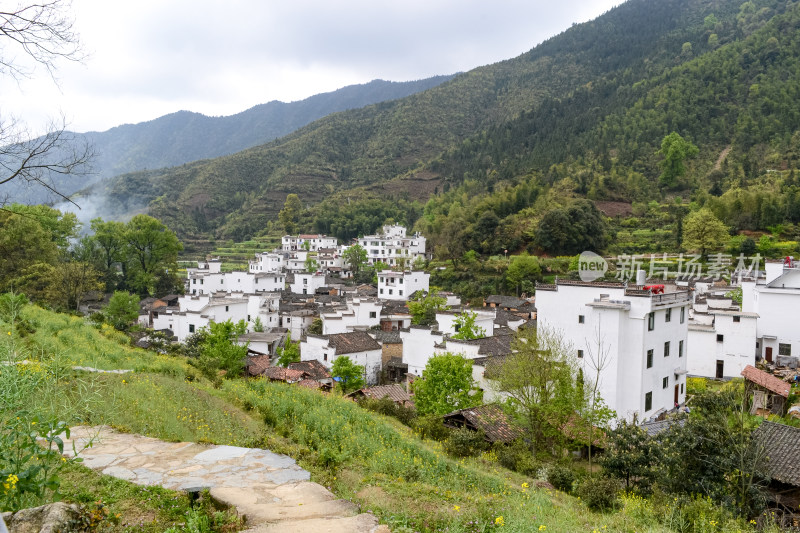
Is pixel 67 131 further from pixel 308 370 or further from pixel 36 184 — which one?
pixel 308 370

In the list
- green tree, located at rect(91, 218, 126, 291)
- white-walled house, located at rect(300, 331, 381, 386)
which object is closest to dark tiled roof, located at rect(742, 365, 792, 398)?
white-walled house, located at rect(300, 331, 381, 386)

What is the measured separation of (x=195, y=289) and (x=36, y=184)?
40621 mm

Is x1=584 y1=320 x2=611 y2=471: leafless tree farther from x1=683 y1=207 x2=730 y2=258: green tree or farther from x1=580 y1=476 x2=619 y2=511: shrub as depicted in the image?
x1=683 y1=207 x2=730 y2=258: green tree

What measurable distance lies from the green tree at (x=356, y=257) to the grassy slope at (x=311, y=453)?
46.4 meters

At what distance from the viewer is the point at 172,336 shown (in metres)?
30.2

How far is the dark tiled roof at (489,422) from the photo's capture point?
1431 cm

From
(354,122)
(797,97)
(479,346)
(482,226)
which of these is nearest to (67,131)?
(479,346)

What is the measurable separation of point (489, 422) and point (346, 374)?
9066 millimetres

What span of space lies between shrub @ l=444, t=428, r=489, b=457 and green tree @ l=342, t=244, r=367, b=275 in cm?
4442

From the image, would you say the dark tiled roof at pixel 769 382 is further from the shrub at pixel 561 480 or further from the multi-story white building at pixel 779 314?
the shrub at pixel 561 480

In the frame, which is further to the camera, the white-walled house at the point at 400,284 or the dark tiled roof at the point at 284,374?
the white-walled house at the point at 400,284

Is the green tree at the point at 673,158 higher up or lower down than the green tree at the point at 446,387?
higher up

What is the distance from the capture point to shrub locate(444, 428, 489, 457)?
1044 centimetres

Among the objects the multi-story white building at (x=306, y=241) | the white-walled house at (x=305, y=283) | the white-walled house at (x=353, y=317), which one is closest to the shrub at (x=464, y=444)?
the white-walled house at (x=353, y=317)
